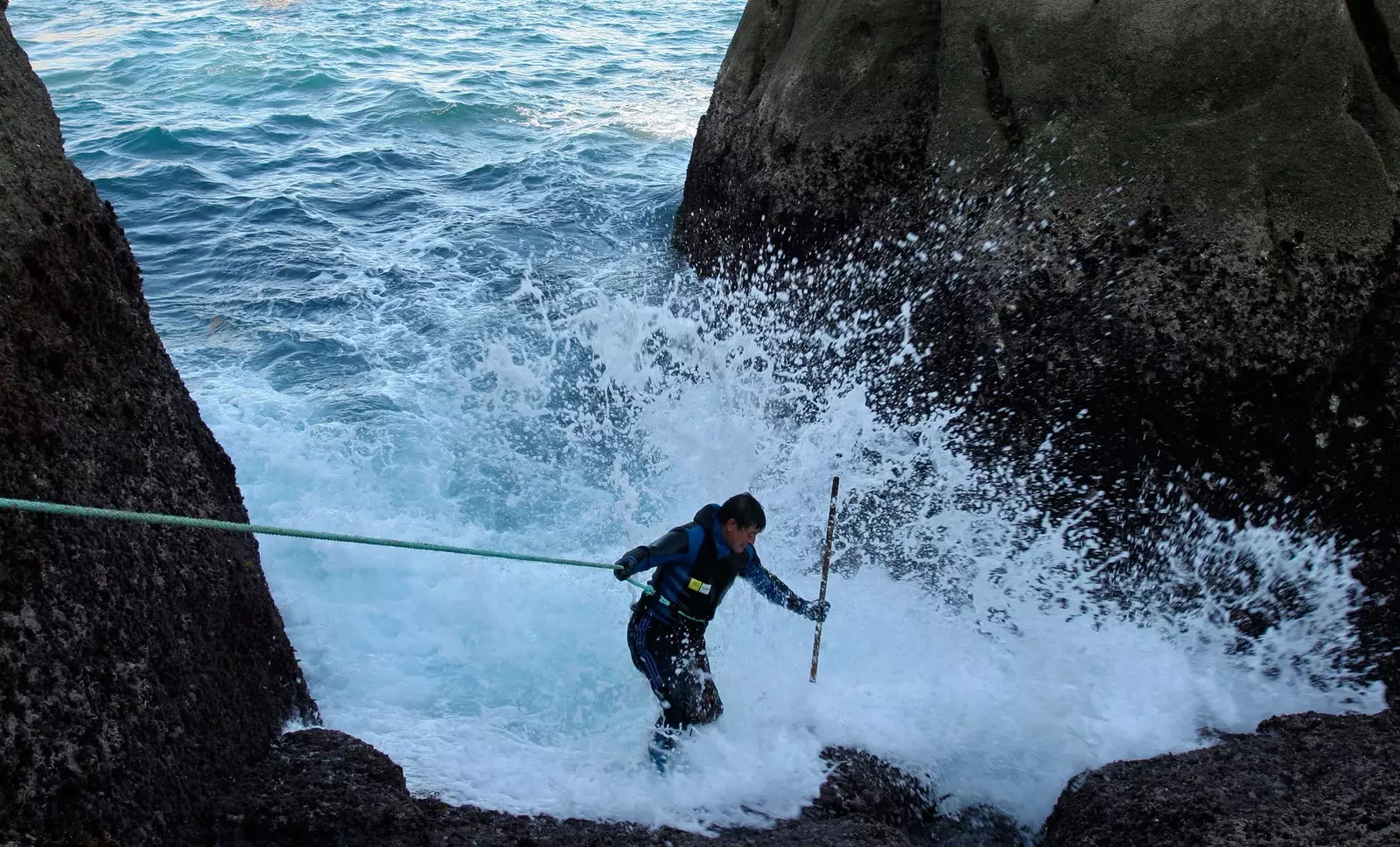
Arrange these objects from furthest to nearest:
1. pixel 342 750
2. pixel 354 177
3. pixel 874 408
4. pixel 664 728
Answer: pixel 354 177 < pixel 874 408 < pixel 664 728 < pixel 342 750

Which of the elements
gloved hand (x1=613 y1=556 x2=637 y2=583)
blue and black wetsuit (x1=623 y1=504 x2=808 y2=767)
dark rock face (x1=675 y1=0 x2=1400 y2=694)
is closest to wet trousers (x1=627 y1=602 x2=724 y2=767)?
blue and black wetsuit (x1=623 y1=504 x2=808 y2=767)

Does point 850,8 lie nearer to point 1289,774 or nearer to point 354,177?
point 1289,774

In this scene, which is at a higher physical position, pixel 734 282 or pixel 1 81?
pixel 1 81

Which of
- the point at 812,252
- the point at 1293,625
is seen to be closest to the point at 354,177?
the point at 812,252

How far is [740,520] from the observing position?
4793 mm

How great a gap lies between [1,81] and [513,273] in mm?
6652

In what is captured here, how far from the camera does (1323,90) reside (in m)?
5.62

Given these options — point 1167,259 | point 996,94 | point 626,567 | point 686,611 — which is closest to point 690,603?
point 686,611

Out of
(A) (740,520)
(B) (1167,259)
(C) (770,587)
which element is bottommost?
(C) (770,587)

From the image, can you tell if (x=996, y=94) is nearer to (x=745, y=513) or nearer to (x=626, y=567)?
(x=745, y=513)

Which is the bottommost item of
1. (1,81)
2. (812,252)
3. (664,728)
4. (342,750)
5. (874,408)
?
(664,728)

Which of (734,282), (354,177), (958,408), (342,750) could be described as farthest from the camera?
(354,177)

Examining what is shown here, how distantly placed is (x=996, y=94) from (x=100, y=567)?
19.5 feet

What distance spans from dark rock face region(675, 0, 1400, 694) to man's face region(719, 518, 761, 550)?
199cm
